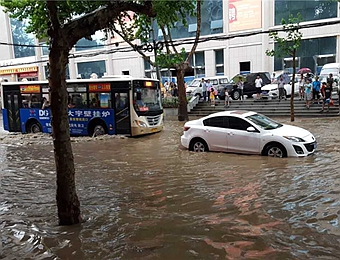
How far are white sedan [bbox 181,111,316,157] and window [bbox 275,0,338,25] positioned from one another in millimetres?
24107

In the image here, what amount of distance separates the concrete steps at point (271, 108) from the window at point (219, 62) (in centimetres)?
1229

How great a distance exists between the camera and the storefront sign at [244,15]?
33.1 m

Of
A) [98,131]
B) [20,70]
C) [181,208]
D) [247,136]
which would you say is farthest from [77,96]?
[20,70]

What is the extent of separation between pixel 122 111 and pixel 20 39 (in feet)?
124

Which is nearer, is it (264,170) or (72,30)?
(72,30)

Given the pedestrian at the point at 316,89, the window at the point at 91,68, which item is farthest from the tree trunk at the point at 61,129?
the window at the point at 91,68

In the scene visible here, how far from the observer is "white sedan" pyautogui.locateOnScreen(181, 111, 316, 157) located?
9.76 metres

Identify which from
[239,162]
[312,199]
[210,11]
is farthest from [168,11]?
[210,11]

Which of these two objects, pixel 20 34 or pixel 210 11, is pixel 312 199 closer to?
pixel 210 11

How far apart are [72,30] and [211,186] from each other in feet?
14.5

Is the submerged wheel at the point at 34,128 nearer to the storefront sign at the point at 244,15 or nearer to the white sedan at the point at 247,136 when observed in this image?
the white sedan at the point at 247,136

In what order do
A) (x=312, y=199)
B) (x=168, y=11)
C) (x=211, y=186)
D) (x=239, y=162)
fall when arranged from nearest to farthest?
(x=312, y=199) → (x=211, y=186) → (x=239, y=162) → (x=168, y=11)

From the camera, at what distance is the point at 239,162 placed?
9820mm

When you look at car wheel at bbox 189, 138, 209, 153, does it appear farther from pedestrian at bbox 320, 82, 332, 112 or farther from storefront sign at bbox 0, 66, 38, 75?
storefront sign at bbox 0, 66, 38, 75
